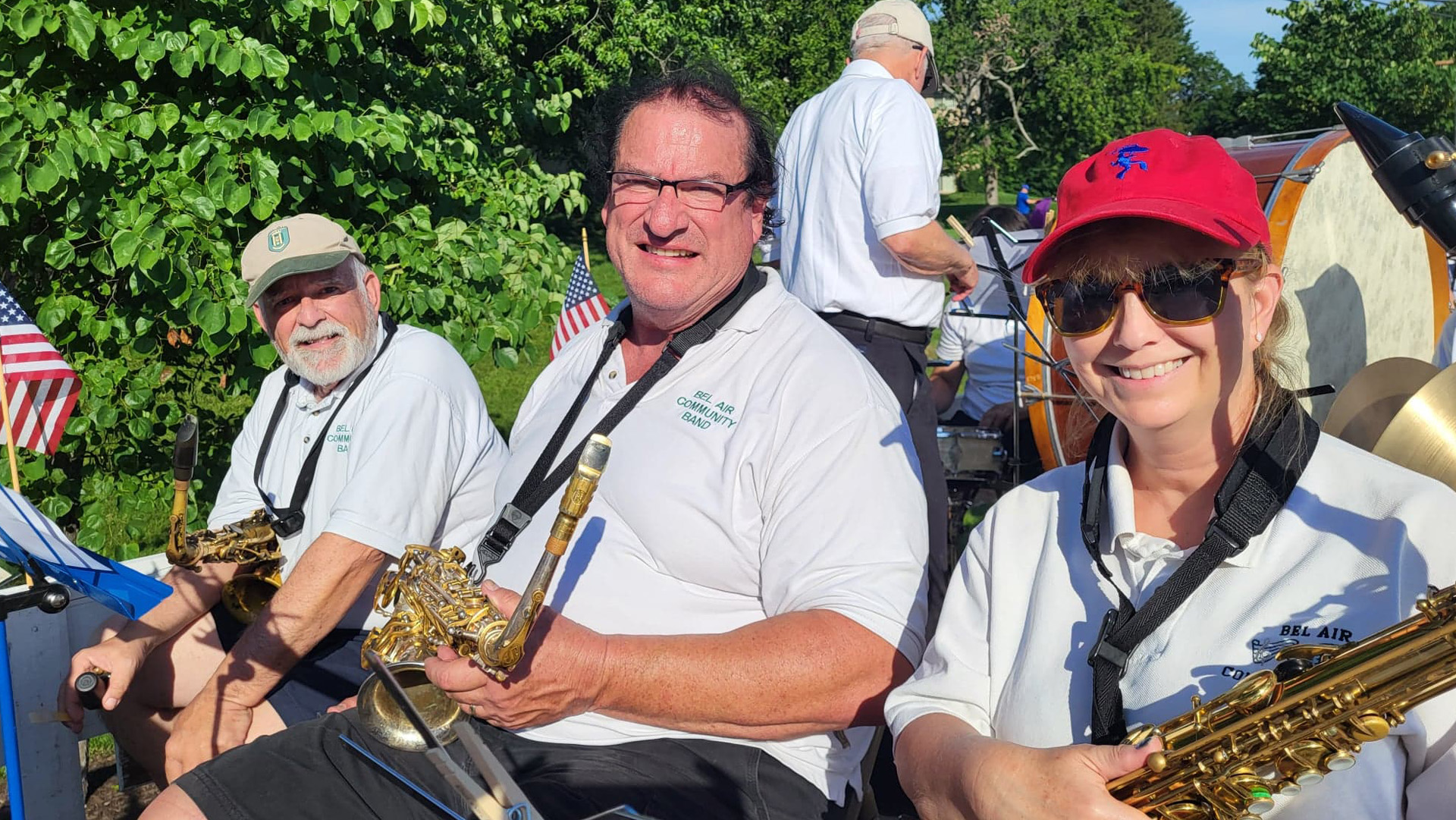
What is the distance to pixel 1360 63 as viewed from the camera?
132 feet

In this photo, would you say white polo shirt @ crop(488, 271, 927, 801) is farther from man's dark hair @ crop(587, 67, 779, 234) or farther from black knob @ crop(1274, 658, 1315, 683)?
black knob @ crop(1274, 658, 1315, 683)

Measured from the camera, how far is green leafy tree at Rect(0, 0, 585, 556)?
4648 millimetres

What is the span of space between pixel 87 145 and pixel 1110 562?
4171 millimetres

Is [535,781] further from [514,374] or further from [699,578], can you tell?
[514,374]

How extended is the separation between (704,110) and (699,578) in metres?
1.18

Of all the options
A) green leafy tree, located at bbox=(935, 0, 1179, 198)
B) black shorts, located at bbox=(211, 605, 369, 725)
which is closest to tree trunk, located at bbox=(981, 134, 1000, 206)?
green leafy tree, located at bbox=(935, 0, 1179, 198)

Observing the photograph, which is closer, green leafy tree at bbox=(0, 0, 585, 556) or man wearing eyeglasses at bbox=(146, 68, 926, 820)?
man wearing eyeglasses at bbox=(146, 68, 926, 820)

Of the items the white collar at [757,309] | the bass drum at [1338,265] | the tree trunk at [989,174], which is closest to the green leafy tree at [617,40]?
the bass drum at [1338,265]

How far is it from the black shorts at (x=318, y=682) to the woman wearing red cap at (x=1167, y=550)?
1.94 meters

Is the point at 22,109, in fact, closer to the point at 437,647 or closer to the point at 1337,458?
the point at 437,647

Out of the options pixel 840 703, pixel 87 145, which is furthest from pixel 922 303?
pixel 87 145

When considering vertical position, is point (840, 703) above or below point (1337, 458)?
below

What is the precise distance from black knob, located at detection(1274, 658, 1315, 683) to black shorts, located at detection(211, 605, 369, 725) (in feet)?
8.30

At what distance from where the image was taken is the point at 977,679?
2.17 m
